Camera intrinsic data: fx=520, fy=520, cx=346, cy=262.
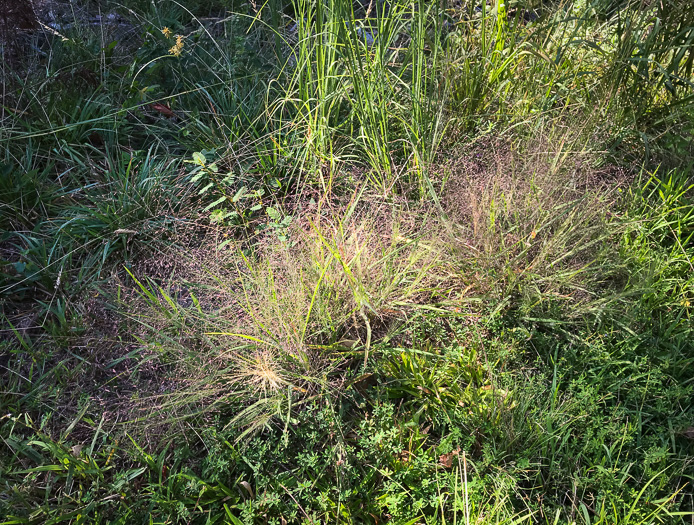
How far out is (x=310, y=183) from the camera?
2408 millimetres

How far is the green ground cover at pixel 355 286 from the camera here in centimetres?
164

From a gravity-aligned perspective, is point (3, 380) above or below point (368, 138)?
below

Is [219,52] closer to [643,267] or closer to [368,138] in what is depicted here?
[368,138]

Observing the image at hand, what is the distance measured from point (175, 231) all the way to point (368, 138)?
37.7 inches

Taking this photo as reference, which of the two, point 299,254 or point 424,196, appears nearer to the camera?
point 299,254

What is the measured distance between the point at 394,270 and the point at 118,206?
1.30m

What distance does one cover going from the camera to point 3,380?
1888 mm

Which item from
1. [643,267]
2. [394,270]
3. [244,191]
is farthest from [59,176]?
[643,267]

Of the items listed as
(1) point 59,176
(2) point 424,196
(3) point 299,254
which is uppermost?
(2) point 424,196

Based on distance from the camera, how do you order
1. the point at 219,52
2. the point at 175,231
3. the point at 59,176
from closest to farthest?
1. the point at 175,231
2. the point at 59,176
3. the point at 219,52

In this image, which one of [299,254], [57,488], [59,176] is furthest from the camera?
[59,176]

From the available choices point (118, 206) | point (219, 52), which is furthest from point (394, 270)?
point (219, 52)

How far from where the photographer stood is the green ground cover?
5.40ft

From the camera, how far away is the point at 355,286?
6.15 feet
